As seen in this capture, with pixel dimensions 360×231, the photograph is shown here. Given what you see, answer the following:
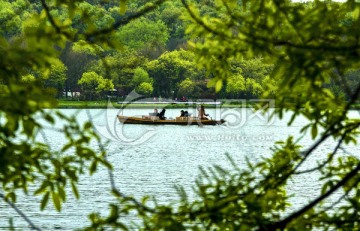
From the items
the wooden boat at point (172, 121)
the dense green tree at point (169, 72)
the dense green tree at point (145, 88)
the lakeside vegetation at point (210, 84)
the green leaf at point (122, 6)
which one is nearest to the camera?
the lakeside vegetation at point (210, 84)

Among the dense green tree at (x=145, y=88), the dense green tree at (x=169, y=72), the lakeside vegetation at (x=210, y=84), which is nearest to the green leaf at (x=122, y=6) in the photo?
the lakeside vegetation at (x=210, y=84)

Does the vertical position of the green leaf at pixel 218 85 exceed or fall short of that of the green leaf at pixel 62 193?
it exceeds it

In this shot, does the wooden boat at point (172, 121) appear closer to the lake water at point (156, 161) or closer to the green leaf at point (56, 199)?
the lake water at point (156, 161)

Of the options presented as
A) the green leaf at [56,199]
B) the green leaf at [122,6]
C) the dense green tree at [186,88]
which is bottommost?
the dense green tree at [186,88]

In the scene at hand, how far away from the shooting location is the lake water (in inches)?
1007

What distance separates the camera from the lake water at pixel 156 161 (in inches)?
1007

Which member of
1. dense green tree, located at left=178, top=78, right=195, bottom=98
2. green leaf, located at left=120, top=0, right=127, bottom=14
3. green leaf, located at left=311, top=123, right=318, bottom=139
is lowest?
dense green tree, located at left=178, top=78, right=195, bottom=98

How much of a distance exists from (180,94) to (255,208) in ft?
362

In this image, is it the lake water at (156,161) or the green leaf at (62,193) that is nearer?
the green leaf at (62,193)

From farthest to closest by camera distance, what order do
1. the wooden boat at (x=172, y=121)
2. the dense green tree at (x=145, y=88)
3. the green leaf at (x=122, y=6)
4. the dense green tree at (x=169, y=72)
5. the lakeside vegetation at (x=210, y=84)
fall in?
the dense green tree at (x=169, y=72) < the dense green tree at (x=145, y=88) < the wooden boat at (x=172, y=121) < the green leaf at (x=122, y=6) < the lakeside vegetation at (x=210, y=84)

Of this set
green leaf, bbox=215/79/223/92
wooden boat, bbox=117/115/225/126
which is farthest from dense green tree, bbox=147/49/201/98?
green leaf, bbox=215/79/223/92

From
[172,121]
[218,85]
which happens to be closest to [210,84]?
[218,85]

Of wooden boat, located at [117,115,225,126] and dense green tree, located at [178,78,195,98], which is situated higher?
dense green tree, located at [178,78,195,98]

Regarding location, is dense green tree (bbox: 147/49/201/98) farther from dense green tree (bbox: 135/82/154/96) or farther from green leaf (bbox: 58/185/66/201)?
green leaf (bbox: 58/185/66/201)
